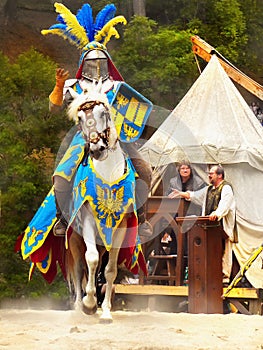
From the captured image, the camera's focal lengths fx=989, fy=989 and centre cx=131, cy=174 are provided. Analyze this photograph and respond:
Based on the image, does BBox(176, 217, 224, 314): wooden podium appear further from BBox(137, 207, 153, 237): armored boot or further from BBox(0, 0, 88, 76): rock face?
BBox(0, 0, 88, 76): rock face

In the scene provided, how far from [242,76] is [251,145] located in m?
1.84

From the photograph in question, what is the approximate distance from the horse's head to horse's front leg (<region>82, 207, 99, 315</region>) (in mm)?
607

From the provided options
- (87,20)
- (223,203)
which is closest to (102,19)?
(87,20)

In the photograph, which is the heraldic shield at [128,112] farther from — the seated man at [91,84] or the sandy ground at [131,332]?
the sandy ground at [131,332]

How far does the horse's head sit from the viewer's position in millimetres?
7230

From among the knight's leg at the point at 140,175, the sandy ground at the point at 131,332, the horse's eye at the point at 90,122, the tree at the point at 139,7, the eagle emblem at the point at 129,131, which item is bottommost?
the sandy ground at the point at 131,332

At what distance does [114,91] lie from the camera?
807 centimetres

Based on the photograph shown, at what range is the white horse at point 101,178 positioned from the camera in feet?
24.0

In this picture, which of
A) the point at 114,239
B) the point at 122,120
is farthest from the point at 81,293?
the point at 122,120

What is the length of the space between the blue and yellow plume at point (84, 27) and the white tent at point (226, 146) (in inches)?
157

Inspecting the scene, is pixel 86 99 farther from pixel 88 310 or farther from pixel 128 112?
pixel 88 310

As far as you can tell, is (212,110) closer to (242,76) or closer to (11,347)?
(242,76)

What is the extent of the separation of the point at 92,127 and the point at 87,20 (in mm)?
1635

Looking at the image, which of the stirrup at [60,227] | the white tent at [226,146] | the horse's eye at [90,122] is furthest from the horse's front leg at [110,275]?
the white tent at [226,146]
